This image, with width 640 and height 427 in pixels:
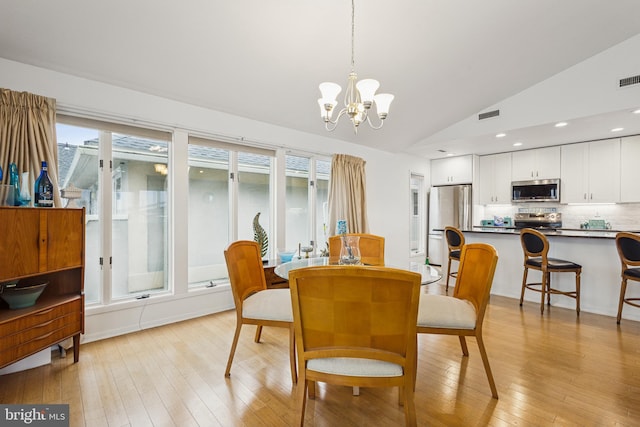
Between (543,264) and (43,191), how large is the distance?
4.85m

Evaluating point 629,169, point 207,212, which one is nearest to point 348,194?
point 207,212

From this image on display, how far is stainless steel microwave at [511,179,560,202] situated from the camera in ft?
17.2

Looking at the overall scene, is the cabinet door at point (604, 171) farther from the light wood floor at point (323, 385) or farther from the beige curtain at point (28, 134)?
the beige curtain at point (28, 134)

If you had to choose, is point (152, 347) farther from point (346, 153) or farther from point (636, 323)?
point (636, 323)

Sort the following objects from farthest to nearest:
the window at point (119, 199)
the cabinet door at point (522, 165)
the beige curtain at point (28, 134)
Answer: the cabinet door at point (522, 165)
the window at point (119, 199)
the beige curtain at point (28, 134)

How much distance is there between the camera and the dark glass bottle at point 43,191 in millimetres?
2207

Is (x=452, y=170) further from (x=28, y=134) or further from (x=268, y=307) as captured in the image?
(x=28, y=134)

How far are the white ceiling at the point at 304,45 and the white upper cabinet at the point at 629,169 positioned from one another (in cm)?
91

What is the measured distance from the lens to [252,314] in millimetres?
2102

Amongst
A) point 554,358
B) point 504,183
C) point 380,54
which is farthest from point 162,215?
point 504,183

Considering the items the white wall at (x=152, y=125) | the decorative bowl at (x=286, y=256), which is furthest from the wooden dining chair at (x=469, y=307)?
the decorative bowl at (x=286, y=256)

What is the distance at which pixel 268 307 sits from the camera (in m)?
2.11

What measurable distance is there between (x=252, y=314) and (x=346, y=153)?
348 cm

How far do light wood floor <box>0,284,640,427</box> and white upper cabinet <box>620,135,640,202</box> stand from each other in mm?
2828
